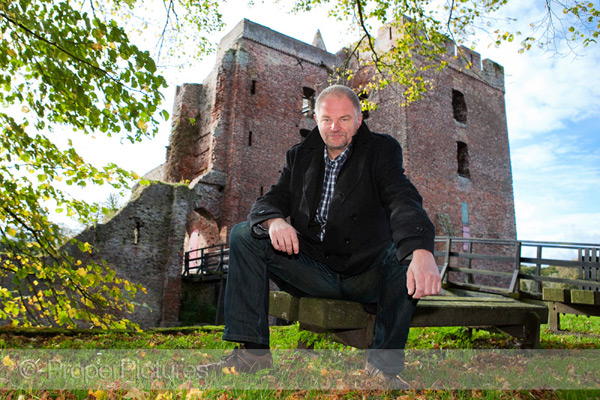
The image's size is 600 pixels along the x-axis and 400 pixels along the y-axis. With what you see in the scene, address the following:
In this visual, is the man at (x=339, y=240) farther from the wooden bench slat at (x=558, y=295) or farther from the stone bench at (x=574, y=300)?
the wooden bench slat at (x=558, y=295)

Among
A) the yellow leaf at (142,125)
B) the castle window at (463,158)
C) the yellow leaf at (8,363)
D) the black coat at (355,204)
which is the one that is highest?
the castle window at (463,158)

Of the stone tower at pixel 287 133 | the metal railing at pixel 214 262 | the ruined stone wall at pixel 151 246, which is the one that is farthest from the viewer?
the stone tower at pixel 287 133

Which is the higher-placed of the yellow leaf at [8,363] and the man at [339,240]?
the man at [339,240]

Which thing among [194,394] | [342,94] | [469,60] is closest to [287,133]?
[469,60]

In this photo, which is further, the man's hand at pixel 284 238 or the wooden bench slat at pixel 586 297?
the wooden bench slat at pixel 586 297

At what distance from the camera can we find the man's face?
2.24 meters

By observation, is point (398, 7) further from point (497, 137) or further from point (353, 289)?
point (497, 137)

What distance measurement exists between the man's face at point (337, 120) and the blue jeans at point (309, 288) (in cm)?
63

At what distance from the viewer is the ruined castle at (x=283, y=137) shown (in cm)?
1563

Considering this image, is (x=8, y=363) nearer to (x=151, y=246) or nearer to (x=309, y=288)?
(x=309, y=288)

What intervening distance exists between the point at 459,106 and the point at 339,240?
18.7 meters

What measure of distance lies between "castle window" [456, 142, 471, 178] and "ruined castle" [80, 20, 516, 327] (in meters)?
0.04

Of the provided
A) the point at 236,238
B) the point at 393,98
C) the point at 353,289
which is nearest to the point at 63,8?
the point at 236,238

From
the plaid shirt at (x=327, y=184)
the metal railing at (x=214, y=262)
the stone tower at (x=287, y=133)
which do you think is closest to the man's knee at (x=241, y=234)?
the plaid shirt at (x=327, y=184)
